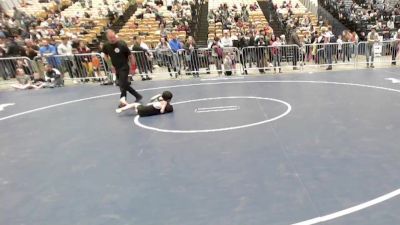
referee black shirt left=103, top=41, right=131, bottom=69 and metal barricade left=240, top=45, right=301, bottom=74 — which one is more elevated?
referee black shirt left=103, top=41, right=131, bottom=69

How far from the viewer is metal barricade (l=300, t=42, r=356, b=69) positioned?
48.2ft

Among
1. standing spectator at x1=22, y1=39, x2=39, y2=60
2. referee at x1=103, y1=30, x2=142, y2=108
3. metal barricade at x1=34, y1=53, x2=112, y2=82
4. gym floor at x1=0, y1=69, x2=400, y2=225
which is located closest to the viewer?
gym floor at x1=0, y1=69, x2=400, y2=225

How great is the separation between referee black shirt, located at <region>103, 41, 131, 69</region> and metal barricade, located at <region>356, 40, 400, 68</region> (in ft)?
31.6

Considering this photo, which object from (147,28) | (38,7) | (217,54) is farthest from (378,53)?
(38,7)

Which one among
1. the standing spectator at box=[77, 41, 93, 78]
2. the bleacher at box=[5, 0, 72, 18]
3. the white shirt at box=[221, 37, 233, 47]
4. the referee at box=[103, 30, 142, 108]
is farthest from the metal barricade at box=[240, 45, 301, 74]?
the bleacher at box=[5, 0, 72, 18]

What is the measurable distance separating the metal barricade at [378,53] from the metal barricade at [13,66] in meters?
12.6

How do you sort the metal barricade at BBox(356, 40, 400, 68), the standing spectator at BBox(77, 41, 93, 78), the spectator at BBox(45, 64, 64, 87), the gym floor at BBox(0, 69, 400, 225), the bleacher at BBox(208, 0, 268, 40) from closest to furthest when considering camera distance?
the gym floor at BBox(0, 69, 400, 225)
the spectator at BBox(45, 64, 64, 87)
the standing spectator at BBox(77, 41, 93, 78)
the metal barricade at BBox(356, 40, 400, 68)
the bleacher at BBox(208, 0, 268, 40)

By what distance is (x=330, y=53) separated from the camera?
579 inches

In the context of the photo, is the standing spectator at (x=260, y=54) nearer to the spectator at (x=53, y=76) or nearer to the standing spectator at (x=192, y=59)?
the standing spectator at (x=192, y=59)

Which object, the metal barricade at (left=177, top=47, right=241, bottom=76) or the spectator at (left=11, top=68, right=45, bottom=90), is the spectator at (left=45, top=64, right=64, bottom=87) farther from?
the metal barricade at (left=177, top=47, right=241, bottom=76)

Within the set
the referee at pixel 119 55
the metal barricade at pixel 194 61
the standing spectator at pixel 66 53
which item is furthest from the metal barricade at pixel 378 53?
the standing spectator at pixel 66 53

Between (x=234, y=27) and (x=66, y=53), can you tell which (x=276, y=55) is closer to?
(x=234, y=27)

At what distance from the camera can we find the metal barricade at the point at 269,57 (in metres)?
14.5

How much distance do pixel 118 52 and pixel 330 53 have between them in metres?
8.89
